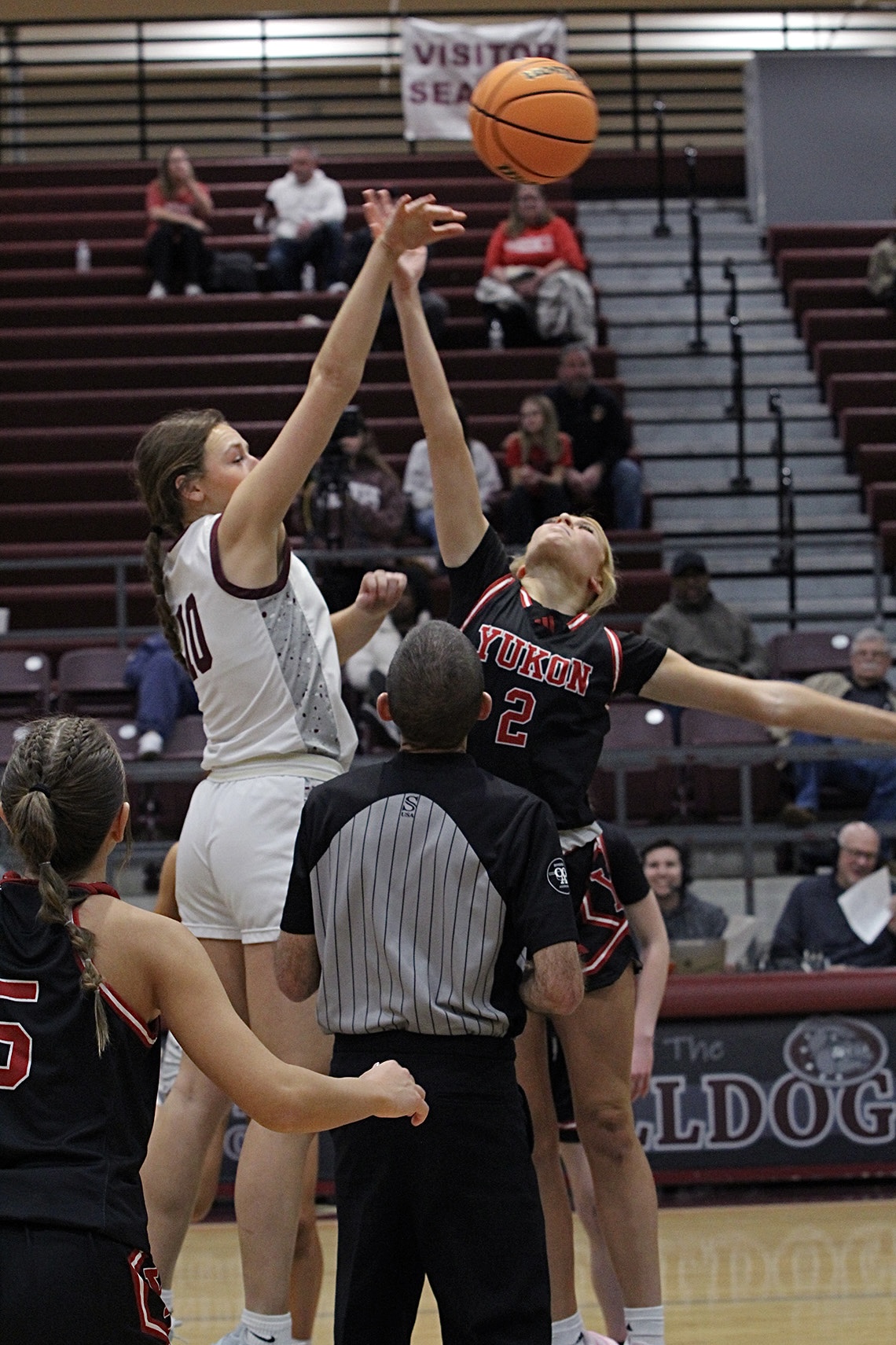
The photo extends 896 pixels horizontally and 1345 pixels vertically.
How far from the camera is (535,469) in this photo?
10766 millimetres

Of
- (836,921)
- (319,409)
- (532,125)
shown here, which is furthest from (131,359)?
(319,409)

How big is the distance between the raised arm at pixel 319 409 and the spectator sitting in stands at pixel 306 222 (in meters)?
9.92

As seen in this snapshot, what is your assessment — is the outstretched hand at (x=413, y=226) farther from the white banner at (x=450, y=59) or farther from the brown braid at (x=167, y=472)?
the white banner at (x=450, y=59)

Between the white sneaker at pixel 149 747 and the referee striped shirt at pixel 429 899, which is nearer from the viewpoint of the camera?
the referee striped shirt at pixel 429 899

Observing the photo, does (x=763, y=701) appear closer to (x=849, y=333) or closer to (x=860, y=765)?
(x=860, y=765)

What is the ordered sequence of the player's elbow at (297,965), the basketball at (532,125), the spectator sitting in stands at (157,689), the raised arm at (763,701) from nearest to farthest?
the player's elbow at (297,965) → the raised arm at (763,701) → the basketball at (532,125) → the spectator sitting in stands at (157,689)

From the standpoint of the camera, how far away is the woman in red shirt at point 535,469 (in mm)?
10359

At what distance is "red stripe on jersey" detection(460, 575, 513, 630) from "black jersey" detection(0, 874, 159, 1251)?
168cm

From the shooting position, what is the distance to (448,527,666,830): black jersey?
3986 millimetres

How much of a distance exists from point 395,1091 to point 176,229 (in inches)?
456

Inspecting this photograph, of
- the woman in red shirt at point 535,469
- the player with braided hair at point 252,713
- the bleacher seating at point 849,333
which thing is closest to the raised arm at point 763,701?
the player with braided hair at point 252,713

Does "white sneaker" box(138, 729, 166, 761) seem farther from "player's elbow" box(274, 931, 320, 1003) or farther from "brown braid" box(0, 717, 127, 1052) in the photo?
"brown braid" box(0, 717, 127, 1052)

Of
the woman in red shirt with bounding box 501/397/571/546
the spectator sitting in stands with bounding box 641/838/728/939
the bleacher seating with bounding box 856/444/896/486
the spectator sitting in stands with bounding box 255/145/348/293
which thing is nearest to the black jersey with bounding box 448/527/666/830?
the spectator sitting in stands with bounding box 641/838/728/939

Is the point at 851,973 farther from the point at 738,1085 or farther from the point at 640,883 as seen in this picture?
the point at 640,883
